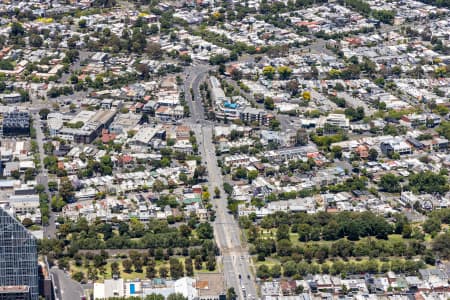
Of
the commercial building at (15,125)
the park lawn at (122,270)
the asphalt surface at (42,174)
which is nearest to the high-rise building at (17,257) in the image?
the park lawn at (122,270)

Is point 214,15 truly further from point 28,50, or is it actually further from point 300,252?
point 300,252

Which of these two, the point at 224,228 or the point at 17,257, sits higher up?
the point at 17,257

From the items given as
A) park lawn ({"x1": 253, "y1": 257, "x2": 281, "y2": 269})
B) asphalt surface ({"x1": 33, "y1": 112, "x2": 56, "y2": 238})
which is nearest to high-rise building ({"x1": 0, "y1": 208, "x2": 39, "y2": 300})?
asphalt surface ({"x1": 33, "y1": 112, "x2": 56, "y2": 238})

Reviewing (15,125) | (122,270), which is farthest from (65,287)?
(15,125)

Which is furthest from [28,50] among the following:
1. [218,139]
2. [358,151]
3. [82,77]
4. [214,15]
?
[358,151]

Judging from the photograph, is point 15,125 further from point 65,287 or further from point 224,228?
point 65,287

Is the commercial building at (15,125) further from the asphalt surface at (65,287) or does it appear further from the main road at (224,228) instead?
the asphalt surface at (65,287)

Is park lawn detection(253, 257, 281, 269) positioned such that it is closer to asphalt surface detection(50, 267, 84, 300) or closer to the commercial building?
asphalt surface detection(50, 267, 84, 300)
